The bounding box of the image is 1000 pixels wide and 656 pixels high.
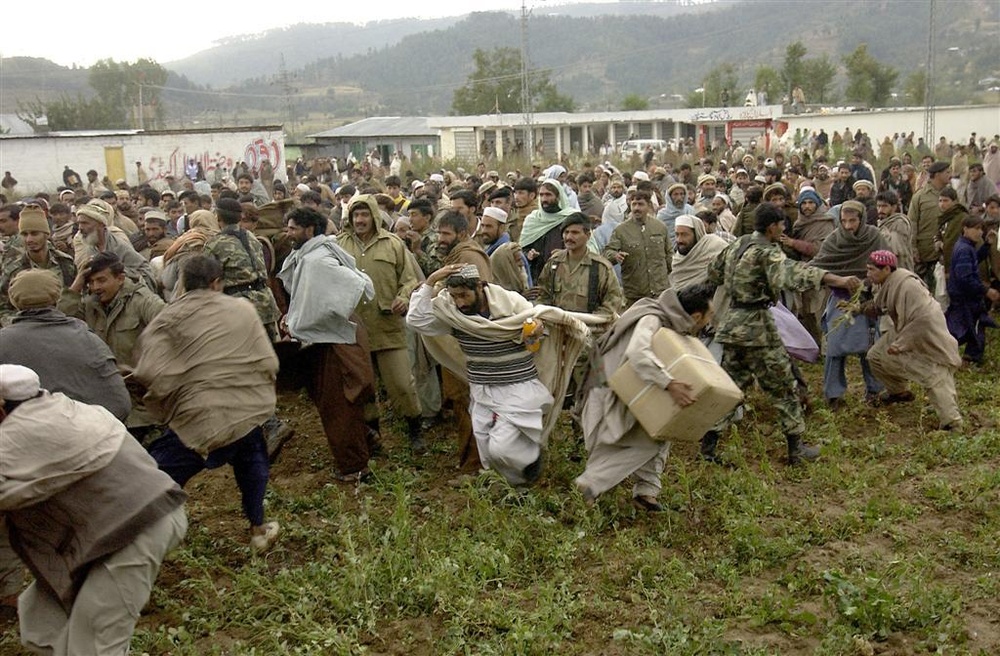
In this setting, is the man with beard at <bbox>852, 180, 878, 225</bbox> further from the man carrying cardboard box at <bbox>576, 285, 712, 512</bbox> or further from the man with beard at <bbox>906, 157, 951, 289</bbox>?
the man carrying cardboard box at <bbox>576, 285, 712, 512</bbox>

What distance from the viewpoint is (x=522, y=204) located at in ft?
30.5

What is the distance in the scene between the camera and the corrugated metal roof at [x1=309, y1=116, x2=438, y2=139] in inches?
2196

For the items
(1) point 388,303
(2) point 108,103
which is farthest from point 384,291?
(2) point 108,103

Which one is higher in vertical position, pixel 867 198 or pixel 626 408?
pixel 867 198

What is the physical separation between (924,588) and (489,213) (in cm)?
407

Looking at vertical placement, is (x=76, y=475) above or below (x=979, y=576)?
above

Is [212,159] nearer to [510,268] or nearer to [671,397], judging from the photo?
[510,268]

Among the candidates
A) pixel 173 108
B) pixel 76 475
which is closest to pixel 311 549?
pixel 76 475

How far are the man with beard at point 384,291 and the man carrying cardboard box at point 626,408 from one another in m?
1.55

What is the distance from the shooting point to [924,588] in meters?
4.76

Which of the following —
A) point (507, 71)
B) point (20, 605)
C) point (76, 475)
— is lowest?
point (20, 605)

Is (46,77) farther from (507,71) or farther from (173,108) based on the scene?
(507,71)

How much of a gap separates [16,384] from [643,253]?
6.34 m

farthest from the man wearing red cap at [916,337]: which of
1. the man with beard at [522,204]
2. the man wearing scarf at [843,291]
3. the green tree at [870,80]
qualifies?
the green tree at [870,80]
